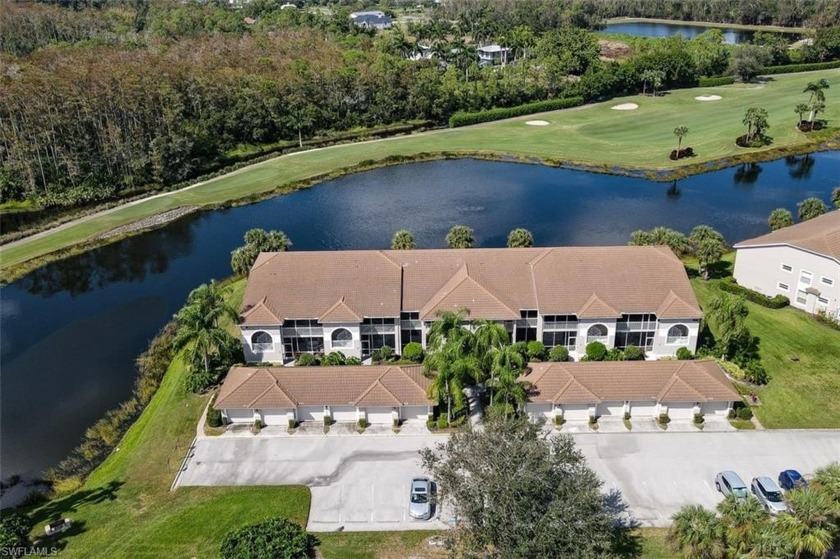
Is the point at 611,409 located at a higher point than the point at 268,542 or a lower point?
lower

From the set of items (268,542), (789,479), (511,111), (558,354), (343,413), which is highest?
(511,111)

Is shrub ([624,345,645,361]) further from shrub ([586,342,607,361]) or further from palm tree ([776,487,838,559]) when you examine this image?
palm tree ([776,487,838,559])

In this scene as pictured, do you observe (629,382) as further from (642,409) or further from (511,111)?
(511,111)

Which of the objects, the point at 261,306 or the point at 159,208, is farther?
the point at 159,208

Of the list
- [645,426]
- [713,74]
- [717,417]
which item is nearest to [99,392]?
[645,426]

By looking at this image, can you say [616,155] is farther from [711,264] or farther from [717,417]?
[717,417]

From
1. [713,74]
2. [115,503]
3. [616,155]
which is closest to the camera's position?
[115,503]

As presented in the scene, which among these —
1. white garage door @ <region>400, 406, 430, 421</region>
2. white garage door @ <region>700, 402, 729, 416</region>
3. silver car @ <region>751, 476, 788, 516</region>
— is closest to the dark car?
silver car @ <region>751, 476, 788, 516</region>

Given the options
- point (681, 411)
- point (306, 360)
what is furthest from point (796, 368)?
point (306, 360)
